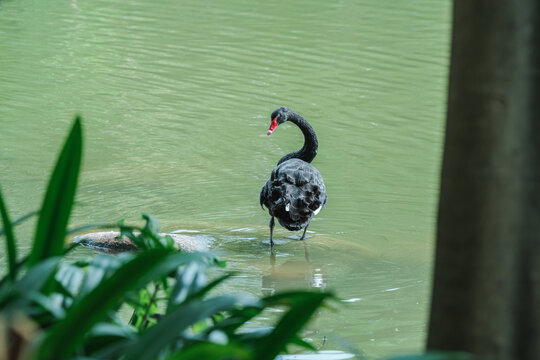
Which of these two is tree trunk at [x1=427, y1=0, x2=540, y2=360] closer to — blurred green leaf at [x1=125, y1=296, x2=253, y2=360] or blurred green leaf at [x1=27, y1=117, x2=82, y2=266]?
blurred green leaf at [x1=125, y1=296, x2=253, y2=360]

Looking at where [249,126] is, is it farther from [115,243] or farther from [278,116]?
[115,243]

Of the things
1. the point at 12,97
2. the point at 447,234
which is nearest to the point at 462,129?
the point at 447,234

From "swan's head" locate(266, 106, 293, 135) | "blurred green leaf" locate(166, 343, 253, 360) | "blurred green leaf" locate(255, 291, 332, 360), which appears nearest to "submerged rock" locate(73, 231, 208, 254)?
"swan's head" locate(266, 106, 293, 135)

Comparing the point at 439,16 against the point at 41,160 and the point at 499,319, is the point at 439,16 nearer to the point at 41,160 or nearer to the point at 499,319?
the point at 41,160

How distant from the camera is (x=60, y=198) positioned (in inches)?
90.7

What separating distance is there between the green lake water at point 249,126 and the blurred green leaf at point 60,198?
391 millimetres

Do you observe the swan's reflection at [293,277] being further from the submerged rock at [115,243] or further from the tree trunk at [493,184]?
the tree trunk at [493,184]

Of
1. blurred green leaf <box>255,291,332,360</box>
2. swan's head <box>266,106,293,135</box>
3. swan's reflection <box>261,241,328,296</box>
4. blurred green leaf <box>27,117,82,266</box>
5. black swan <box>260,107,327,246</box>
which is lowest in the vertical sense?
swan's reflection <box>261,241,328,296</box>

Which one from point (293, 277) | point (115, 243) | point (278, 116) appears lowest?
point (293, 277)

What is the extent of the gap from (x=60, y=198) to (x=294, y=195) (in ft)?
12.8

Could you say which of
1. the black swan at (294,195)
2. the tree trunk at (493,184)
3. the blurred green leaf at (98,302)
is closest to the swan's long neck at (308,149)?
the black swan at (294,195)

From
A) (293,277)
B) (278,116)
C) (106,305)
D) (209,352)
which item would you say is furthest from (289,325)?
(278,116)

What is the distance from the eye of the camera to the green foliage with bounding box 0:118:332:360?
6.29 ft

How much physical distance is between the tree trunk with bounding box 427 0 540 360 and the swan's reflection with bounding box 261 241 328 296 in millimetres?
3161
